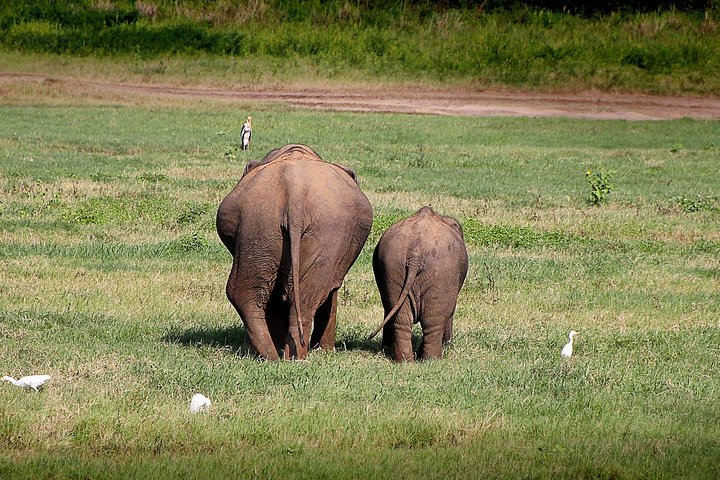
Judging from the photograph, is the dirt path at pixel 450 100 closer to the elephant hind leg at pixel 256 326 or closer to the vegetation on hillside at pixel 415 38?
the vegetation on hillside at pixel 415 38

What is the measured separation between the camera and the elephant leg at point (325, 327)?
10.1 metres

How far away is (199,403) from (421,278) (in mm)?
2654

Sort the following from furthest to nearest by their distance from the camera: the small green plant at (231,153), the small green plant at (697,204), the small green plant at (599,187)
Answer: the small green plant at (231,153)
the small green plant at (599,187)
the small green plant at (697,204)

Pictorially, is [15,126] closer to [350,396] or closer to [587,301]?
[587,301]

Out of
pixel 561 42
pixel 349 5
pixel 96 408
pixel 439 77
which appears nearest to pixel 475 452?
pixel 96 408

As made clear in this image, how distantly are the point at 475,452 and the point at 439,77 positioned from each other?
1337 inches

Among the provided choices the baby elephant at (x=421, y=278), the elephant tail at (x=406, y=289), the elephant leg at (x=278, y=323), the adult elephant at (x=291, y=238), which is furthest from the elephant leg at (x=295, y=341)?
the baby elephant at (x=421, y=278)

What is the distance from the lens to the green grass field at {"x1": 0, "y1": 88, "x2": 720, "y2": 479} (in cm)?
722

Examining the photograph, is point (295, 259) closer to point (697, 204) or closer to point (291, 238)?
point (291, 238)

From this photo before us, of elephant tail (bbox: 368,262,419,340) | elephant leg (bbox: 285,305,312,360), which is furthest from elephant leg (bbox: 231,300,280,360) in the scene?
elephant tail (bbox: 368,262,419,340)

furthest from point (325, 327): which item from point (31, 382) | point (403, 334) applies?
point (31, 382)

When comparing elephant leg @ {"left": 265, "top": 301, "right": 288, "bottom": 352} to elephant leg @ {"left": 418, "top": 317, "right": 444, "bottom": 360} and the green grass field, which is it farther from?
elephant leg @ {"left": 418, "top": 317, "right": 444, "bottom": 360}

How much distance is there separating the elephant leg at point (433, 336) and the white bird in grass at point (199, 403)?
8.63 ft

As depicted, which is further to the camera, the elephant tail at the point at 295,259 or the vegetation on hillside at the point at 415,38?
the vegetation on hillside at the point at 415,38
